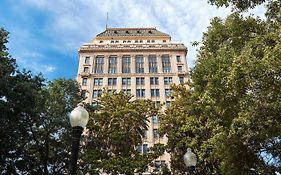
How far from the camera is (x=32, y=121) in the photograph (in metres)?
20.2

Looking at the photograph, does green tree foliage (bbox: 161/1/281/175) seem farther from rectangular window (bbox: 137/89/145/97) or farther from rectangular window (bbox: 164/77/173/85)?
rectangular window (bbox: 164/77/173/85)

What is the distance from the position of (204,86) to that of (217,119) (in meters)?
1.91

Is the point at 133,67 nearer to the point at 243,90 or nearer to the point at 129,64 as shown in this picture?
the point at 129,64

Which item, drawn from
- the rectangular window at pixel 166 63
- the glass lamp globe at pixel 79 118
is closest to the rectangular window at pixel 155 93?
the rectangular window at pixel 166 63

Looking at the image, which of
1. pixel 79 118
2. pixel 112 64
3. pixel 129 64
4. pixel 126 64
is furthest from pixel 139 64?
pixel 79 118

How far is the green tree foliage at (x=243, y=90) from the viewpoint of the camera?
35.4 ft

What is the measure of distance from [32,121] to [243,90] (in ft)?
45.4

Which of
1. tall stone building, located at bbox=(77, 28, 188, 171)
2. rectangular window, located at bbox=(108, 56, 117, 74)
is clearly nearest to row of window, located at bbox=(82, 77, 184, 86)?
tall stone building, located at bbox=(77, 28, 188, 171)

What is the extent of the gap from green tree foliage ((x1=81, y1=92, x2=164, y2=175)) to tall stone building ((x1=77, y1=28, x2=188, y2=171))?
34903 mm

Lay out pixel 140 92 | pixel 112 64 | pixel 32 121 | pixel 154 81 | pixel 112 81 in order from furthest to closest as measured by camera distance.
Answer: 1. pixel 112 64
2. pixel 112 81
3. pixel 154 81
4. pixel 140 92
5. pixel 32 121

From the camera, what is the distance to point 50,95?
75.9 feet

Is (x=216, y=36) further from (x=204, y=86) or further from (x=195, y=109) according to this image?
(x=195, y=109)

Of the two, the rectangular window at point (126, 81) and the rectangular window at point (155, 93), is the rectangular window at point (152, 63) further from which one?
the rectangular window at point (155, 93)

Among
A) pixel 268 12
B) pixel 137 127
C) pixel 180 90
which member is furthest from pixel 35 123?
pixel 268 12
